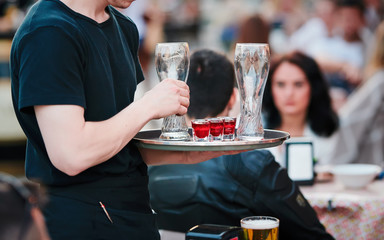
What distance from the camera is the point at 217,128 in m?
1.62

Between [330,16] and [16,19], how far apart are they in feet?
10.4

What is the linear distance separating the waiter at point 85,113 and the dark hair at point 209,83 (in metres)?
0.80

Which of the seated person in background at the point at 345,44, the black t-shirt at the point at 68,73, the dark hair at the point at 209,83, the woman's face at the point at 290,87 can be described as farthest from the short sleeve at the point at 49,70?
the seated person in background at the point at 345,44

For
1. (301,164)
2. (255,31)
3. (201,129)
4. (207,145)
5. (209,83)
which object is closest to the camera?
(207,145)

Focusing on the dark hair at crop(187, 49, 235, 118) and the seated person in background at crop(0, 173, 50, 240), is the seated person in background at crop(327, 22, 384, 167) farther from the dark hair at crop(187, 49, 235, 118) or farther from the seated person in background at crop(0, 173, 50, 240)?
the seated person in background at crop(0, 173, 50, 240)

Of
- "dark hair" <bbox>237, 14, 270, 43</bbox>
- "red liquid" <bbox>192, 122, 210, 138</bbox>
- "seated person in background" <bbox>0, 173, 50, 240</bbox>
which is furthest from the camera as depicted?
"dark hair" <bbox>237, 14, 270, 43</bbox>

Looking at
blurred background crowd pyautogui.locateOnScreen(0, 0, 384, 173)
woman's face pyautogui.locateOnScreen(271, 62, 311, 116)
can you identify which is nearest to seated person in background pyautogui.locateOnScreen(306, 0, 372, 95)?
blurred background crowd pyautogui.locateOnScreen(0, 0, 384, 173)

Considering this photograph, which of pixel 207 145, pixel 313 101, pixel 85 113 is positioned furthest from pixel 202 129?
pixel 313 101

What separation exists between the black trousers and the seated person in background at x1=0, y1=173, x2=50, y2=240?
1.63 ft

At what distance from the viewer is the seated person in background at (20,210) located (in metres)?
0.94

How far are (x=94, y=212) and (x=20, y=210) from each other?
0.55m

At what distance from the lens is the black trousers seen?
58.8 inches

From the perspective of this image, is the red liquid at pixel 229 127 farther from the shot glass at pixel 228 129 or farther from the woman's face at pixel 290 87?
the woman's face at pixel 290 87

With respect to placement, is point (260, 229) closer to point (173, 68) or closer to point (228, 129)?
point (228, 129)
